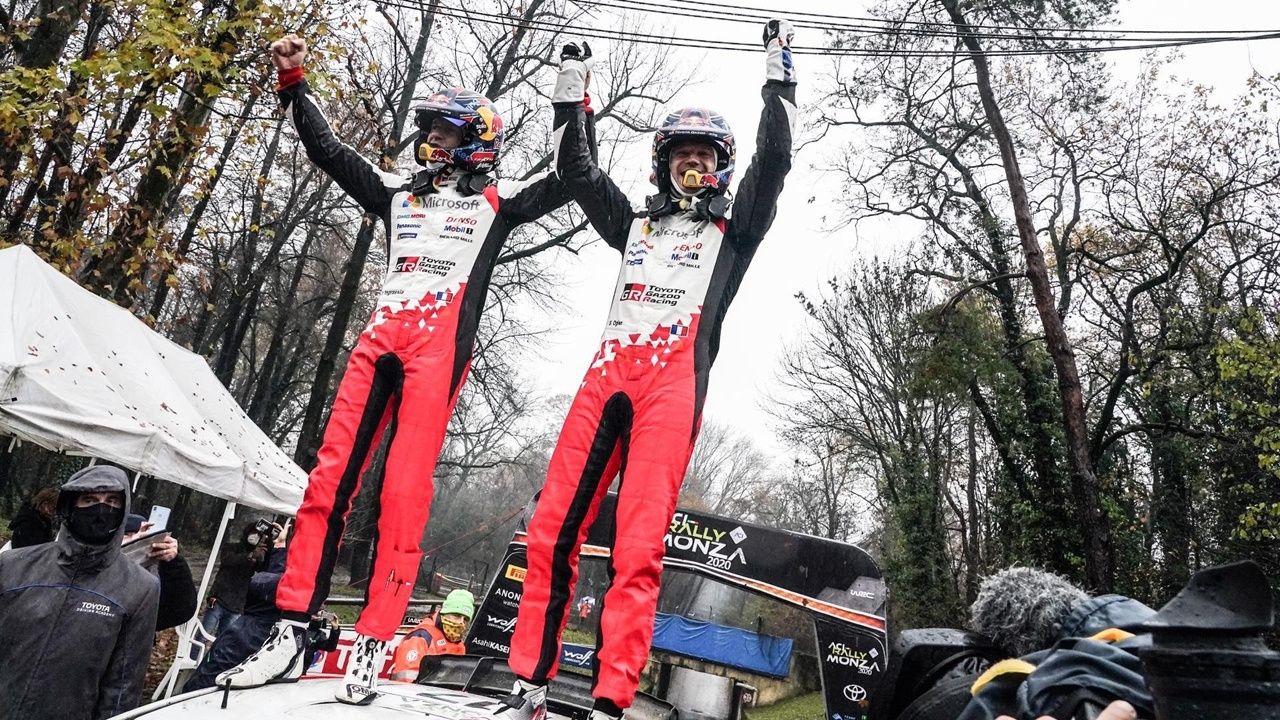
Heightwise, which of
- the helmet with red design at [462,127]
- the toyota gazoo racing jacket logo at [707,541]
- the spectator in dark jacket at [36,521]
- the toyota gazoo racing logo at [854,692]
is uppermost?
the helmet with red design at [462,127]

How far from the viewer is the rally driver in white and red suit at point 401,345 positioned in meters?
3.38

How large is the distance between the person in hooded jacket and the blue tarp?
70.1 ft

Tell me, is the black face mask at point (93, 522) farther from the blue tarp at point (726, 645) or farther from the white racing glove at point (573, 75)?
the blue tarp at point (726, 645)

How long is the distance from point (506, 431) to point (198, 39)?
25657 mm

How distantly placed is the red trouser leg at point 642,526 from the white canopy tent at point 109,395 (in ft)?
15.1

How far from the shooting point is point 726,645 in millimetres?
24266

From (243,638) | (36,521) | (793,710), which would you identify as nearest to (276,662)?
(36,521)

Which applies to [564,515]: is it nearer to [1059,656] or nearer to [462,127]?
[462,127]

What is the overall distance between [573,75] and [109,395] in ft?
16.7

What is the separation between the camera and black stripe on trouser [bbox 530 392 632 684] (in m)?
3.36

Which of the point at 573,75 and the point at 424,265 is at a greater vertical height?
the point at 573,75

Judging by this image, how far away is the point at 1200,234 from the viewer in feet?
40.7

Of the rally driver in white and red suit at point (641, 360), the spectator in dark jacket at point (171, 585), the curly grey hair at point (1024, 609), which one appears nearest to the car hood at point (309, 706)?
the rally driver in white and red suit at point (641, 360)

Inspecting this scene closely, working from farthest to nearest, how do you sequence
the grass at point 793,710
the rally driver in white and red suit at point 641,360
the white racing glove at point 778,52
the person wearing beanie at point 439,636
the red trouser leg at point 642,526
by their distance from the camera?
1. the grass at point 793,710
2. the person wearing beanie at point 439,636
3. the white racing glove at point 778,52
4. the rally driver in white and red suit at point 641,360
5. the red trouser leg at point 642,526
